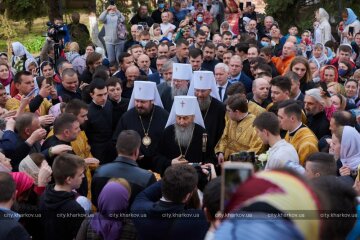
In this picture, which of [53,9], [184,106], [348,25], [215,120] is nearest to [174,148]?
[184,106]

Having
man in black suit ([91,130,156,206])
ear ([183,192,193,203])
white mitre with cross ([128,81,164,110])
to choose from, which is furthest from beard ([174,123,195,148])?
ear ([183,192,193,203])

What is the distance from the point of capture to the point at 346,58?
998cm

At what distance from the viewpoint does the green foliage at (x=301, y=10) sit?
16.9 metres

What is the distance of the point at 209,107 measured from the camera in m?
6.84

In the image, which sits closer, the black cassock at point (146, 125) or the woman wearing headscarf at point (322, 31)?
the black cassock at point (146, 125)

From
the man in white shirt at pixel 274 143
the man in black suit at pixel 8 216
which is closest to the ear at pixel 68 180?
the man in black suit at pixel 8 216

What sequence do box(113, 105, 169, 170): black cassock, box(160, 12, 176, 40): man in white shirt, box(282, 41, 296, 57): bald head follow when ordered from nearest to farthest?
box(113, 105, 169, 170): black cassock < box(282, 41, 296, 57): bald head < box(160, 12, 176, 40): man in white shirt

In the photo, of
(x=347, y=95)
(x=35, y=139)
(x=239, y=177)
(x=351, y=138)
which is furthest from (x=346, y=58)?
(x=239, y=177)

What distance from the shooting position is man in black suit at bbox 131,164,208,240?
3.47 m

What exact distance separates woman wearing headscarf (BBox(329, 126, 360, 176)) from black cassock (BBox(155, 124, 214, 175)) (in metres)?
1.65

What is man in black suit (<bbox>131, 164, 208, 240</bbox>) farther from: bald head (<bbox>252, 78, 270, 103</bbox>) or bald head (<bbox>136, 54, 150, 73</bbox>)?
bald head (<bbox>136, 54, 150, 73</bbox>)

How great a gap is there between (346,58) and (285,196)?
29.9ft

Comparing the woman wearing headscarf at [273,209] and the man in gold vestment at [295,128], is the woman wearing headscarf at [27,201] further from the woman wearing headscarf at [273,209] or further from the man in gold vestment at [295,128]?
the woman wearing headscarf at [273,209]

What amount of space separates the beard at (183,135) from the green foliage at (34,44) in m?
11.9
